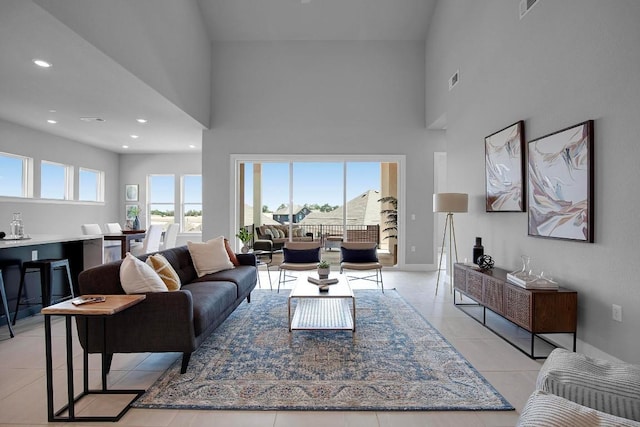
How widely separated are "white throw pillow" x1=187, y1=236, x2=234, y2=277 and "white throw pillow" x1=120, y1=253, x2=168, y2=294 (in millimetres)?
1558

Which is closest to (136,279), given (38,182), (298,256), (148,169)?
(298,256)

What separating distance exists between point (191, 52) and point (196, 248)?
12.2 ft

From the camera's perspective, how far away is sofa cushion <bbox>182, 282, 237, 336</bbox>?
109 inches

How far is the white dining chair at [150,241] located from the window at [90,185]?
3153 mm

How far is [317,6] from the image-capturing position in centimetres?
653

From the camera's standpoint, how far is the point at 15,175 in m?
6.96

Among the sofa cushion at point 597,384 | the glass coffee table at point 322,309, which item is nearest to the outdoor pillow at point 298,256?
the glass coffee table at point 322,309

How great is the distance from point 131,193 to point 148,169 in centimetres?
82

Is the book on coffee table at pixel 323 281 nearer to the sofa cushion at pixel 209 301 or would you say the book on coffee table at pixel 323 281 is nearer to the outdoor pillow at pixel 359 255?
the sofa cushion at pixel 209 301

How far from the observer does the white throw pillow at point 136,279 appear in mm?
2666

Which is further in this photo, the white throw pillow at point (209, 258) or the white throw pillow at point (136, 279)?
the white throw pillow at point (209, 258)

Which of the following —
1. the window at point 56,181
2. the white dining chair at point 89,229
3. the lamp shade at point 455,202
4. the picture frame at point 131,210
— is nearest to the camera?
the lamp shade at point 455,202

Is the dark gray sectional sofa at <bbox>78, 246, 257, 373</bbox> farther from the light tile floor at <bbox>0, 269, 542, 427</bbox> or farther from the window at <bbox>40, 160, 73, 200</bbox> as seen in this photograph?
the window at <bbox>40, 160, 73, 200</bbox>

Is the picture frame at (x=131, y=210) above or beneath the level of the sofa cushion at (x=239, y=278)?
above
